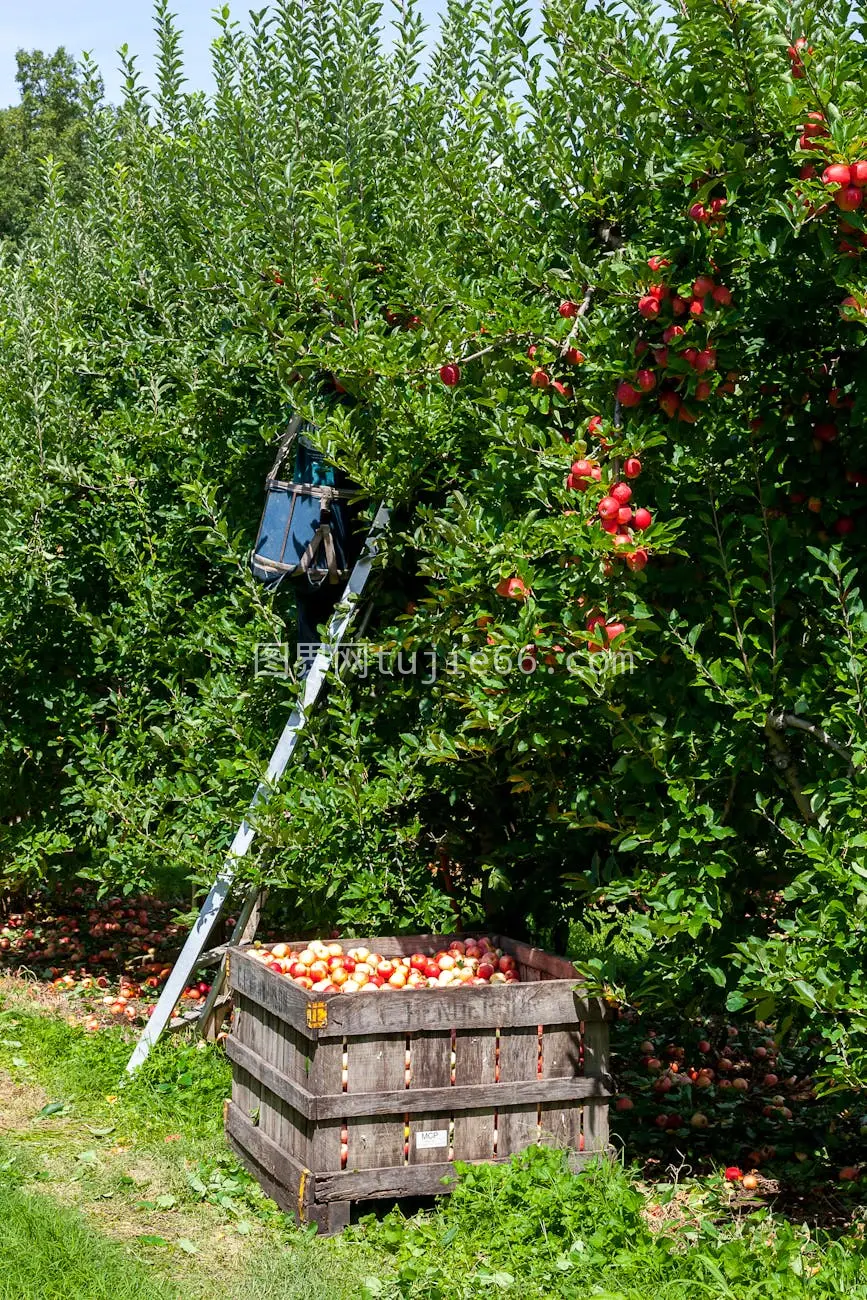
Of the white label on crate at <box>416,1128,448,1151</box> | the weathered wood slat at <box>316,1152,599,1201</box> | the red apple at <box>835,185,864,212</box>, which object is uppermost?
the red apple at <box>835,185,864,212</box>

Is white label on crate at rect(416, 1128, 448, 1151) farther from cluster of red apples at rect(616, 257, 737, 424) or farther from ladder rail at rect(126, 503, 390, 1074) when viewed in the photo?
cluster of red apples at rect(616, 257, 737, 424)

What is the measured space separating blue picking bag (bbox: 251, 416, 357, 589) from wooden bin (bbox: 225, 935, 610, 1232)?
1816mm

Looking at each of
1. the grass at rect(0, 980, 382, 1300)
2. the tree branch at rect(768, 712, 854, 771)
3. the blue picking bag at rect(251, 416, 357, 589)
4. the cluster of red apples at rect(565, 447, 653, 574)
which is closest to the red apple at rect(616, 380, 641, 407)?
the cluster of red apples at rect(565, 447, 653, 574)

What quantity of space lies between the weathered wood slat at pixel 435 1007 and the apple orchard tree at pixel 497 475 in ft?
1.10

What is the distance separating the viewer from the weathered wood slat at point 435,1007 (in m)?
4.19

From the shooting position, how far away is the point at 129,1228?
4.23m

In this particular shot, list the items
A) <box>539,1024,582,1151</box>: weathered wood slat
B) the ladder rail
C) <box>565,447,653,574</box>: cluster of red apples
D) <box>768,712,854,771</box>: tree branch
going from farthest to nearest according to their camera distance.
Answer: the ladder rail
<box>539,1024,582,1151</box>: weathered wood slat
<box>565,447,653,574</box>: cluster of red apples
<box>768,712,854,771</box>: tree branch

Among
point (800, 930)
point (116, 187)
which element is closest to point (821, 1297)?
point (800, 930)

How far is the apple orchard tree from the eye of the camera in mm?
3945

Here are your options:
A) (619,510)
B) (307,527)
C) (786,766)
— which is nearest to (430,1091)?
(786,766)

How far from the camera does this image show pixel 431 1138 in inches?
169

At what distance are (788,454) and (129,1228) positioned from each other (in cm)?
337

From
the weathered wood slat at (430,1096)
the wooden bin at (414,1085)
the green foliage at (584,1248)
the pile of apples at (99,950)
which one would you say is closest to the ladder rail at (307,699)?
the wooden bin at (414,1085)

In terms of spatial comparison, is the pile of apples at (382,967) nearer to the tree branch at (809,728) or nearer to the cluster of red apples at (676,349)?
the tree branch at (809,728)
